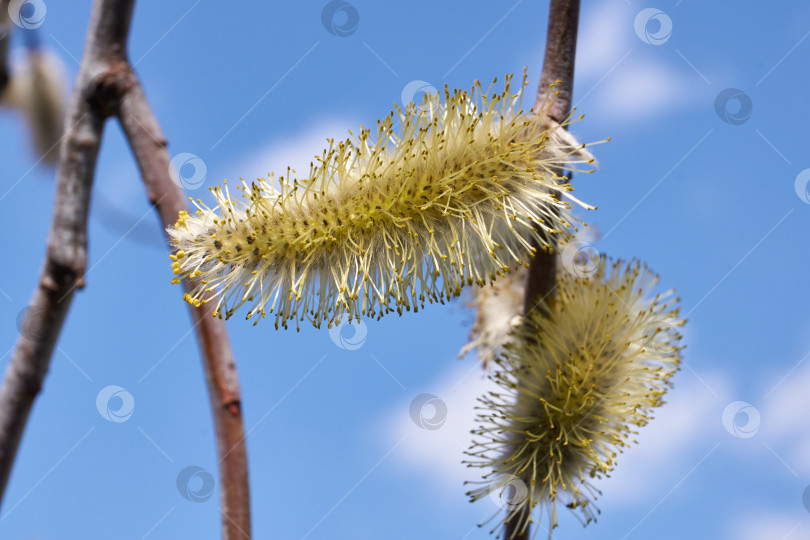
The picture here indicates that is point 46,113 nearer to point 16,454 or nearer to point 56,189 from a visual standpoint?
point 56,189

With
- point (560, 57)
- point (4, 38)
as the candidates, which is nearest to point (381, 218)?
point (560, 57)

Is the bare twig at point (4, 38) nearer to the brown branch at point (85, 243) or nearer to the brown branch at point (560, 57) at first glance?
the brown branch at point (85, 243)

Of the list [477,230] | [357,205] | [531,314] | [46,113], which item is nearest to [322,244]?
[357,205]

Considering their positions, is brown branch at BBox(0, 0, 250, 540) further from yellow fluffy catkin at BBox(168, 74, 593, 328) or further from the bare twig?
the bare twig

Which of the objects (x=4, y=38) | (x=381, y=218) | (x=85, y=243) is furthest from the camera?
(x=4, y=38)

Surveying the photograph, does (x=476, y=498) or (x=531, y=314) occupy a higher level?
(x=531, y=314)

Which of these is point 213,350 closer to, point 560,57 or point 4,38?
point 560,57
